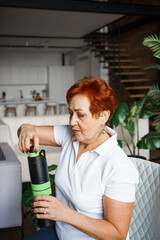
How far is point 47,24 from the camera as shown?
762cm

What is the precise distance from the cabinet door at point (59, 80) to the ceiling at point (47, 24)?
2.56 metres

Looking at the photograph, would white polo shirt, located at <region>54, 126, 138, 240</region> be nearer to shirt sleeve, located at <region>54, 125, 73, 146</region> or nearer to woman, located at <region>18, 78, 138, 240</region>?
woman, located at <region>18, 78, 138, 240</region>

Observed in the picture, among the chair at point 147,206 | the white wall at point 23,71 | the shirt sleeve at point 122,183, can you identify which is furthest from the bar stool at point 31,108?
the shirt sleeve at point 122,183

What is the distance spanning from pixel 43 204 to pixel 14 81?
12.1 meters

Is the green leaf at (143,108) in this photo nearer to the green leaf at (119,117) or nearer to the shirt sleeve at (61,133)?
the green leaf at (119,117)

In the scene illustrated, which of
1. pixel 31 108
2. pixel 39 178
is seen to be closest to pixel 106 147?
pixel 39 178

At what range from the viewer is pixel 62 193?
1236mm

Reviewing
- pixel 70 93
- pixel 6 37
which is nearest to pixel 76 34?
pixel 6 37

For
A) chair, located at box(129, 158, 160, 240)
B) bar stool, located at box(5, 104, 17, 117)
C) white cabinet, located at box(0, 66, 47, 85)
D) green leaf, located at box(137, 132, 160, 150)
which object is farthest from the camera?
white cabinet, located at box(0, 66, 47, 85)

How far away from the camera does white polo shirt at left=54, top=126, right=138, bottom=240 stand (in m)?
1.04

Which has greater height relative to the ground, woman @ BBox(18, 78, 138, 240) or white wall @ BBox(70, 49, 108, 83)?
white wall @ BBox(70, 49, 108, 83)

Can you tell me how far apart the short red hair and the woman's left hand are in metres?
0.41

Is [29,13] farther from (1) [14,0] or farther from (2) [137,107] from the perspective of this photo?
(2) [137,107]

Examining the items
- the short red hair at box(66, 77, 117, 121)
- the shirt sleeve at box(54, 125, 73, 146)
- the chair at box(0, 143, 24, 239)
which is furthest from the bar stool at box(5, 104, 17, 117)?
the short red hair at box(66, 77, 117, 121)
